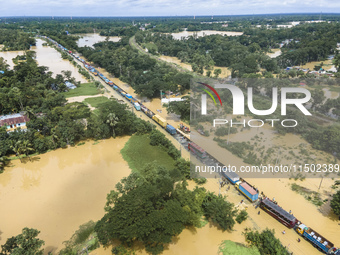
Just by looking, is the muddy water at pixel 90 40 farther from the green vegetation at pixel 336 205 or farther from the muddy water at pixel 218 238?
the green vegetation at pixel 336 205

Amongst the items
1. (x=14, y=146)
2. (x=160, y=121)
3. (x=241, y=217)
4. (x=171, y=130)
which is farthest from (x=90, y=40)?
(x=241, y=217)

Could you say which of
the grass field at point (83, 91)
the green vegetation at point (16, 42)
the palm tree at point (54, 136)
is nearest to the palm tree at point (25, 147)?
the palm tree at point (54, 136)

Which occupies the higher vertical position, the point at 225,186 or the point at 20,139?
the point at 20,139

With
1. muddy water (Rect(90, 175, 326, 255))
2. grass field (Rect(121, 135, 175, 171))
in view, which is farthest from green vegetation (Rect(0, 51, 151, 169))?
muddy water (Rect(90, 175, 326, 255))

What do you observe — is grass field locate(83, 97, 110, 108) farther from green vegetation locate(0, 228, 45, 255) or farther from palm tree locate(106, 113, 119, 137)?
green vegetation locate(0, 228, 45, 255)

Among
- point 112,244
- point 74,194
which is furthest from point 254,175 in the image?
point 74,194

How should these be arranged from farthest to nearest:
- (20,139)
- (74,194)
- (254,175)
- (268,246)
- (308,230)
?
(20,139) < (254,175) < (74,194) < (308,230) < (268,246)

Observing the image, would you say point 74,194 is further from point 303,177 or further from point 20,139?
point 303,177

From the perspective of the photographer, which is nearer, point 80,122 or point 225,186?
point 225,186
